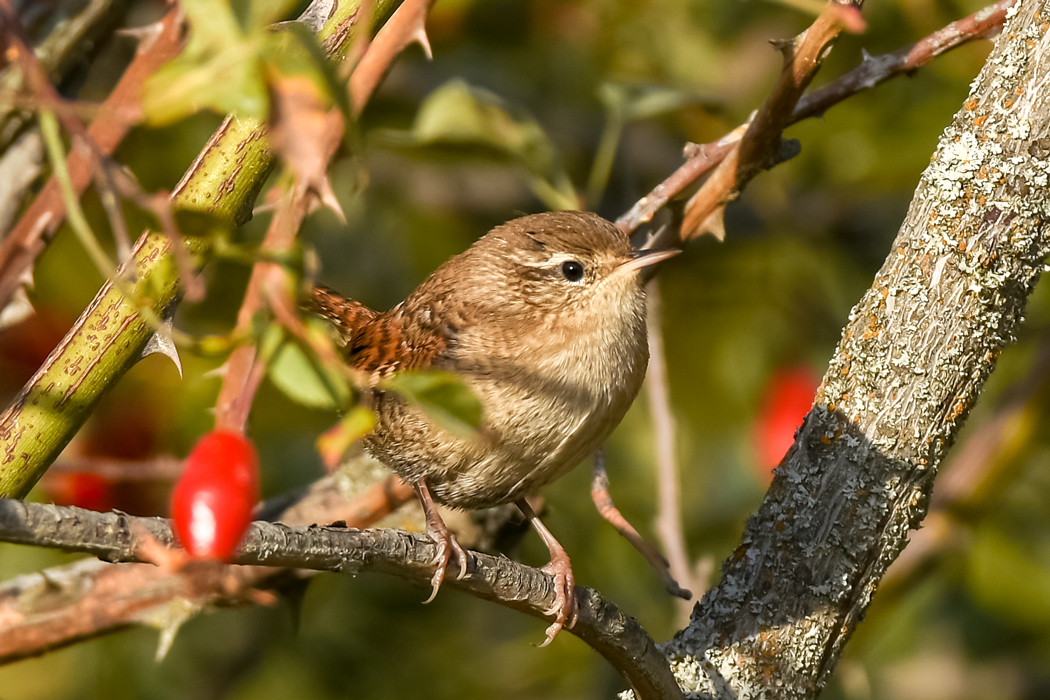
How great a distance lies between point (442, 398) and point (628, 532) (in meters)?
1.42

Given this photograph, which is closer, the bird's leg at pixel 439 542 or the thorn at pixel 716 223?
the bird's leg at pixel 439 542

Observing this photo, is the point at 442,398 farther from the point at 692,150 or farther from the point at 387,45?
the point at 692,150

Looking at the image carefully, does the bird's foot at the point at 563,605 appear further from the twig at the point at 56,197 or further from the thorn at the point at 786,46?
the twig at the point at 56,197

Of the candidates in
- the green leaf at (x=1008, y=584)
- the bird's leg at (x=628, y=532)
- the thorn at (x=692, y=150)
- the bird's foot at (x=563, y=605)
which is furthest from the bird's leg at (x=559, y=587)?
the green leaf at (x=1008, y=584)

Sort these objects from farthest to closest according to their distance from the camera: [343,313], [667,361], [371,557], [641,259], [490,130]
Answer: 1. [667,361]
2. [343,313]
3. [641,259]
4. [490,130]
5. [371,557]

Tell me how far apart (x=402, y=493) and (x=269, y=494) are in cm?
109

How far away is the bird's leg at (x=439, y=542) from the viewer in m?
1.87

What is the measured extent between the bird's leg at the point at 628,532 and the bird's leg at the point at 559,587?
159 mm

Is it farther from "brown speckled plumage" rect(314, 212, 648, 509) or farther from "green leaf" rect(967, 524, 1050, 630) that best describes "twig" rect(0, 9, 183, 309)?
"green leaf" rect(967, 524, 1050, 630)

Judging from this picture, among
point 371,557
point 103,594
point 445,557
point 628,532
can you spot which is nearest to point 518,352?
point 628,532

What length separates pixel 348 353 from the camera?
10.3 feet

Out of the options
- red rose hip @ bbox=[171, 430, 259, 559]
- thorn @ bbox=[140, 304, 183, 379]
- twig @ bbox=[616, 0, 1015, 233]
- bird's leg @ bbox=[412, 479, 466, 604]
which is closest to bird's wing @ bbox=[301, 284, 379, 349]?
bird's leg @ bbox=[412, 479, 466, 604]

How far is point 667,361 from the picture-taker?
466 cm

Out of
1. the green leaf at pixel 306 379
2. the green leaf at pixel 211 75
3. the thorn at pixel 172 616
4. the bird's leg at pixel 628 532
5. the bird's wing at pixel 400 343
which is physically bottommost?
the thorn at pixel 172 616
